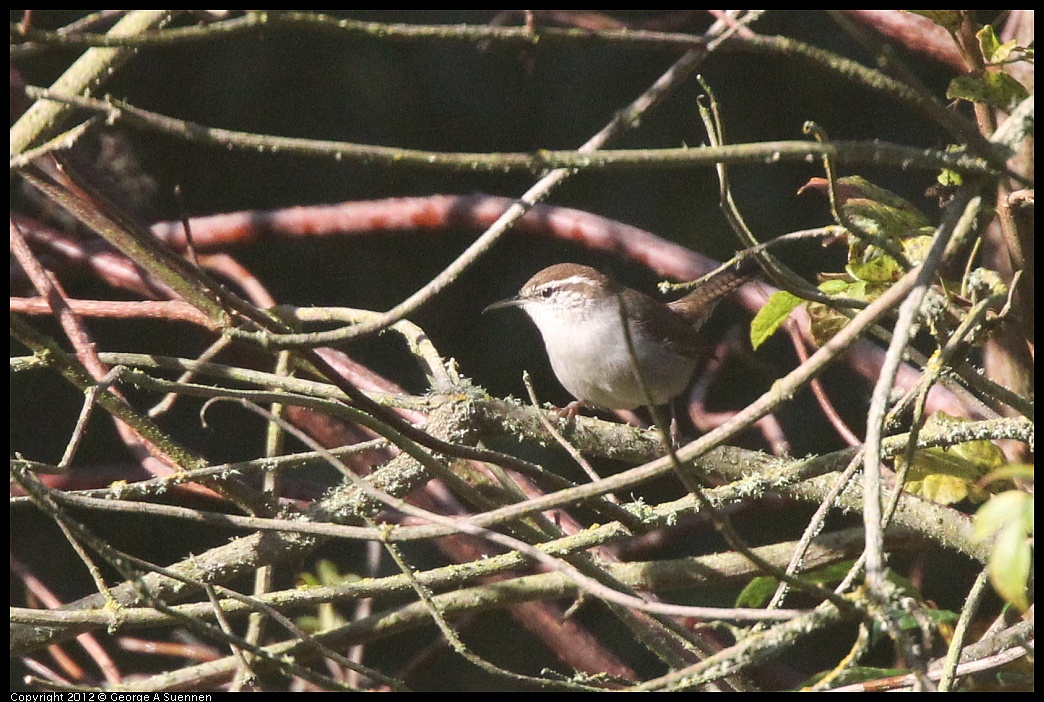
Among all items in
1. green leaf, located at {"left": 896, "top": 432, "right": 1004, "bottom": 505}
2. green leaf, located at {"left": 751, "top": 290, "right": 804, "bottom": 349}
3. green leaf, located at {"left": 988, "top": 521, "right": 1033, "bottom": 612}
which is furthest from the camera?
green leaf, located at {"left": 896, "top": 432, "right": 1004, "bottom": 505}

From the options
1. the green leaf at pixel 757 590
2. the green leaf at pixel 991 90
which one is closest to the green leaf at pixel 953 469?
the green leaf at pixel 757 590

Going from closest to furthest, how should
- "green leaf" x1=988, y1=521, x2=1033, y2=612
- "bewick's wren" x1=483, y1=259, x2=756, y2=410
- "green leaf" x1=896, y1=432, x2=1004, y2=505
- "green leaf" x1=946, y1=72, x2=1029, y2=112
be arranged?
"green leaf" x1=988, y1=521, x2=1033, y2=612 → "green leaf" x1=946, y1=72, x2=1029, y2=112 → "green leaf" x1=896, y1=432, x2=1004, y2=505 → "bewick's wren" x1=483, y1=259, x2=756, y2=410

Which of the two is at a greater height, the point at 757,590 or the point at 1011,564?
the point at 1011,564

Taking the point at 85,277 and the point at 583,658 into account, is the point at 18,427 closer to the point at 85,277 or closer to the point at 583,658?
the point at 85,277

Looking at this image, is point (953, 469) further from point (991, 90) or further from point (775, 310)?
point (991, 90)

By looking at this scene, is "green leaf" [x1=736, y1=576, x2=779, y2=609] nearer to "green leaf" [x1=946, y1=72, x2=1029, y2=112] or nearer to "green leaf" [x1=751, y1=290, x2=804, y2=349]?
"green leaf" [x1=751, y1=290, x2=804, y2=349]

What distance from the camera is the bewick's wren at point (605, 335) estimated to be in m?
3.54

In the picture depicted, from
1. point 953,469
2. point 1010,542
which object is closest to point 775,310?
point 953,469

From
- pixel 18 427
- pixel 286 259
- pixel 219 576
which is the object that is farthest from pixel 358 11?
pixel 219 576

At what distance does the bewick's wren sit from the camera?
11.6 ft

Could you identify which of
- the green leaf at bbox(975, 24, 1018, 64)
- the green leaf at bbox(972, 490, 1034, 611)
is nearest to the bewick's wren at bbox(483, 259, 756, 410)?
the green leaf at bbox(975, 24, 1018, 64)

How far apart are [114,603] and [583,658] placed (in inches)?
56.1

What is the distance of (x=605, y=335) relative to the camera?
371 centimetres

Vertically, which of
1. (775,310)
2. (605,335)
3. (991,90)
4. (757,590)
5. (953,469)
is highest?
(991,90)
